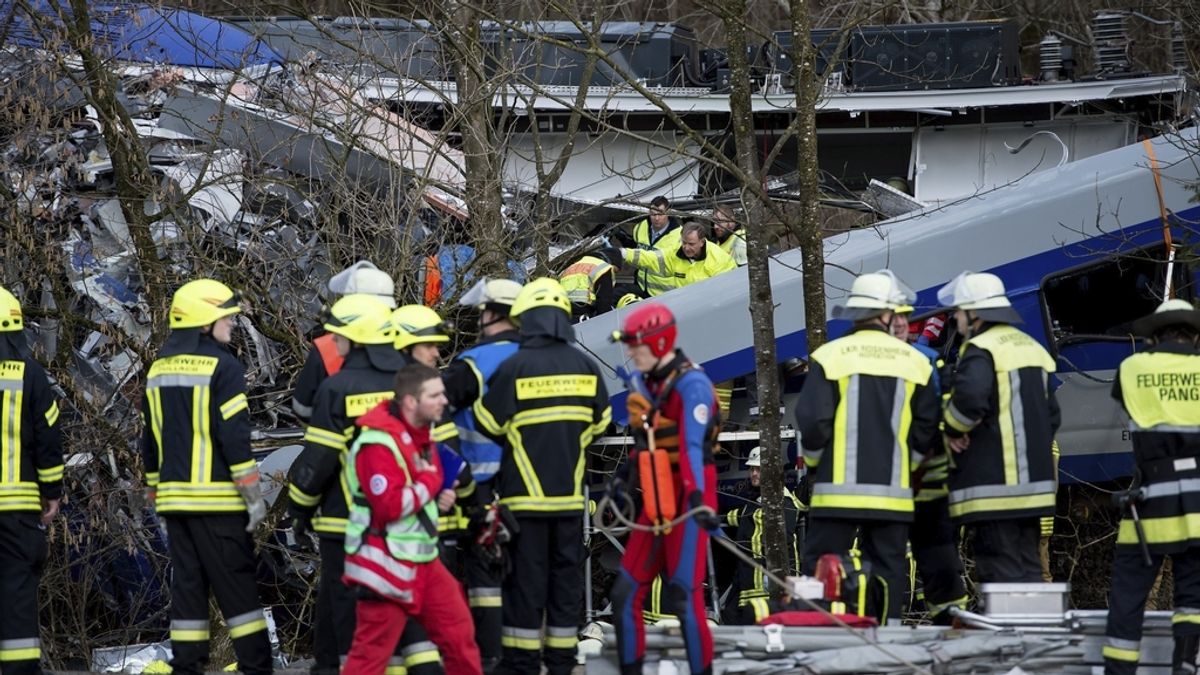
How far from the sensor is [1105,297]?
1134 cm

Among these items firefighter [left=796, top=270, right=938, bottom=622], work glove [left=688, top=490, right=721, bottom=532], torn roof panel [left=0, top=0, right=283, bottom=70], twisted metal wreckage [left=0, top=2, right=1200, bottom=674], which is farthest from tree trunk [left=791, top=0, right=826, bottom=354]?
torn roof panel [left=0, top=0, right=283, bottom=70]

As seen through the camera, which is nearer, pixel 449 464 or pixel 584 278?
pixel 449 464

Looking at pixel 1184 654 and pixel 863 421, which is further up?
pixel 863 421

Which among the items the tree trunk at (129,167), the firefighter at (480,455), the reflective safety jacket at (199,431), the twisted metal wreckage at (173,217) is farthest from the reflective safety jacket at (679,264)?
the reflective safety jacket at (199,431)

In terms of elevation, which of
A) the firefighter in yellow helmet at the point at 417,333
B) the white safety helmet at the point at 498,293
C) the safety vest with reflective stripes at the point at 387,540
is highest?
the white safety helmet at the point at 498,293

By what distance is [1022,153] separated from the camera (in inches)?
639

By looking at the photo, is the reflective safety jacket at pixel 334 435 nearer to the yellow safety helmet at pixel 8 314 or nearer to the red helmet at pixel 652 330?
the red helmet at pixel 652 330

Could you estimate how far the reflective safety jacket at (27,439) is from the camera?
27.3 feet

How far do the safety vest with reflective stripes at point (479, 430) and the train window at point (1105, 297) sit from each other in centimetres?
477

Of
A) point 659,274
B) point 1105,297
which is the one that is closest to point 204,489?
point 659,274

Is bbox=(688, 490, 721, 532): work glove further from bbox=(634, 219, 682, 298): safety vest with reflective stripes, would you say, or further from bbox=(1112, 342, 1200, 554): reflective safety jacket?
bbox=(634, 219, 682, 298): safety vest with reflective stripes

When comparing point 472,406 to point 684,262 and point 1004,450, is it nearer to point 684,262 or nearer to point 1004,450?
point 1004,450

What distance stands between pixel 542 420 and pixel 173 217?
4.78m

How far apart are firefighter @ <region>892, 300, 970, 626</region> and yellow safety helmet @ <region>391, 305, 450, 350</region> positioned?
2.60 meters
